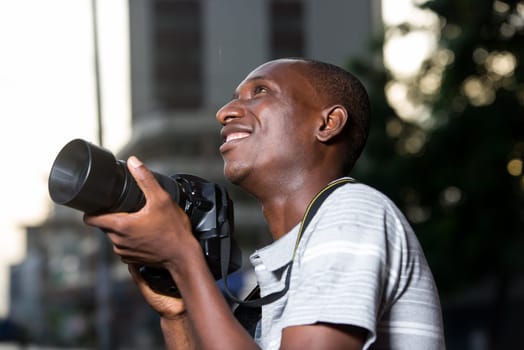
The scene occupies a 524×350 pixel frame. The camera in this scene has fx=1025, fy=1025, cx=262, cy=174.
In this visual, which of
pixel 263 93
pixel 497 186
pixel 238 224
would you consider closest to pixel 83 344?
pixel 238 224

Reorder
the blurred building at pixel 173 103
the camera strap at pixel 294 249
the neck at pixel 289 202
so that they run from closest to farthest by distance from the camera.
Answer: the camera strap at pixel 294 249
the neck at pixel 289 202
the blurred building at pixel 173 103

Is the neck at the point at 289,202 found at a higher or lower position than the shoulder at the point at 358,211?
lower

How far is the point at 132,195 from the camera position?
1.70m

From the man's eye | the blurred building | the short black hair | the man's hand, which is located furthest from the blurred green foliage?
the blurred building

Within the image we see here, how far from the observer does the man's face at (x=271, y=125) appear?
190cm

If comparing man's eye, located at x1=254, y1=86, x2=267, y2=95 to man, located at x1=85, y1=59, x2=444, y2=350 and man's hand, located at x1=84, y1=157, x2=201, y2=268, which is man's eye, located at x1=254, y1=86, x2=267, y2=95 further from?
man's hand, located at x1=84, y1=157, x2=201, y2=268

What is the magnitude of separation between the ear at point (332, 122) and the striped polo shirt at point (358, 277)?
0.17m

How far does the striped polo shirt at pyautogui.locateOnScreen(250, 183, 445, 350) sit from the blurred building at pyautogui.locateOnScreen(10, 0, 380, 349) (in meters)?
36.2

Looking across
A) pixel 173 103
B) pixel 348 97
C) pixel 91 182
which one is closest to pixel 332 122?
pixel 348 97

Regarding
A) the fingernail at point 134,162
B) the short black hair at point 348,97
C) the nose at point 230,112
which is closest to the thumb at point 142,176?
the fingernail at point 134,162

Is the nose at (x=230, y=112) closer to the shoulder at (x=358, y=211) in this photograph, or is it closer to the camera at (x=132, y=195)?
the camera at (x=132, y=195)

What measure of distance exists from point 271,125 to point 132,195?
34 centimetres

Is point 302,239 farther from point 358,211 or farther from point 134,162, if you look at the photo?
point 134,162

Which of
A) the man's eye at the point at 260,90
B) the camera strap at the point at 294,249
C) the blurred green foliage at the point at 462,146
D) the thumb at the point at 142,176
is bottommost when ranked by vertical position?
the blurred green foliage at the point at 462,146
